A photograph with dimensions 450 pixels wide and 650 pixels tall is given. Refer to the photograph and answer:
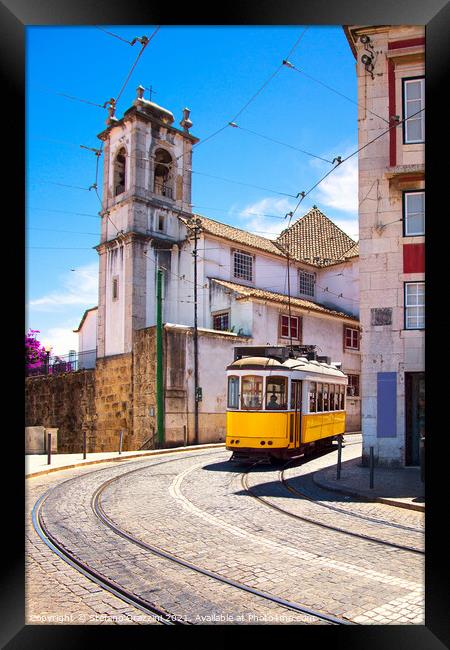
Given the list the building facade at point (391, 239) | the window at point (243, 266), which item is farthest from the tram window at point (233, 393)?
the window at point (243, 266)

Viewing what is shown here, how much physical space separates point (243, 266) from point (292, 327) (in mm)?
4191

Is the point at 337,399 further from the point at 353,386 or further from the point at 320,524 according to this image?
the point at 353,386

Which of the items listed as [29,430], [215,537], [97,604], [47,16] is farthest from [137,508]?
[29,430]

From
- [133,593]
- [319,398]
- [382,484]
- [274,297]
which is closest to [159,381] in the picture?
[274,297]

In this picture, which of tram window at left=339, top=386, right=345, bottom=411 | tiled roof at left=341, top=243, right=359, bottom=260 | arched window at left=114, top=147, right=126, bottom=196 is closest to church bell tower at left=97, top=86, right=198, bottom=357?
arched window at left=114, top=147, right=126, bottom=196

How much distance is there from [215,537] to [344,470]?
7.13m

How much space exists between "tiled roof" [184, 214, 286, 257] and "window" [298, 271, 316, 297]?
1812 millimetres

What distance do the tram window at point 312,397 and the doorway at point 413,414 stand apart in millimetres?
2928

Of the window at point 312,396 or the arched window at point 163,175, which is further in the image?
the arched window at point 163,175

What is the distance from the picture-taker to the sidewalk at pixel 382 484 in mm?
9938

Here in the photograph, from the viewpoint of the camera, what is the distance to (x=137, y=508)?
943 cm

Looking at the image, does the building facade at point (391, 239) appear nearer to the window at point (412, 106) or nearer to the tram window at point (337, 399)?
the window at point (412, 106)

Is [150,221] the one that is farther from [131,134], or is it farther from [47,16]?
[47,16]

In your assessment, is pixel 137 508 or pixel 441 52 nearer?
pixel 441 52
